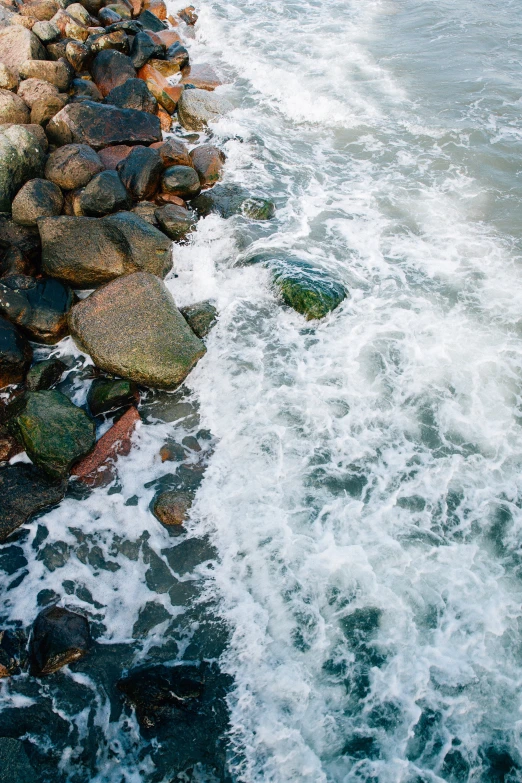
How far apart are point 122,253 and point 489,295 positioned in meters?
6.01

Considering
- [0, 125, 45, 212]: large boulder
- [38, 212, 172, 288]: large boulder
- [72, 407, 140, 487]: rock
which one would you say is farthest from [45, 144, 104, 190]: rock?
[72, 407, 140, 487]: rock

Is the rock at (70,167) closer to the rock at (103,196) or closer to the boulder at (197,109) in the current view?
the rock at (103,196)

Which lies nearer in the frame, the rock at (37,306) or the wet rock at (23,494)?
the wet rock at (23,494)

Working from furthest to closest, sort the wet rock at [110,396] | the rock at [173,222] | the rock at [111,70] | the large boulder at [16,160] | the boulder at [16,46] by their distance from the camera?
the rock at [111,70]
the boulder at [16,46]
the rock at [173,222]
the large boulder at [16,160]
the wet rock at [110,396]

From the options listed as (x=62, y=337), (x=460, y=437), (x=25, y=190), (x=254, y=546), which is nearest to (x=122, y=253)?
(x=62, y=337)

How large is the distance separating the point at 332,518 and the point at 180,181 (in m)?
7.08

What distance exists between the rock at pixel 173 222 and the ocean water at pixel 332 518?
0.28 m

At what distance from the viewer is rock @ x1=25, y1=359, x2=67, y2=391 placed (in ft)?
21.0

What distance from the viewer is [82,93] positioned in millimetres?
10555

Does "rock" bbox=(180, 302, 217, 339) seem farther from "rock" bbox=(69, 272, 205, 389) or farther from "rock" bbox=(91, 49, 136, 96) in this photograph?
"rock" bbox=(91, 49, 136, 96)

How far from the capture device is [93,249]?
7.15 metres

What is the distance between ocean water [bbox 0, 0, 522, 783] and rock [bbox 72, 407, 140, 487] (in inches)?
5.5

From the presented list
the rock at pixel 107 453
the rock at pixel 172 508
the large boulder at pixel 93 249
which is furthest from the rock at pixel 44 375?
the rock at pixel 172 508

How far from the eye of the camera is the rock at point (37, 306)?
6.68m
